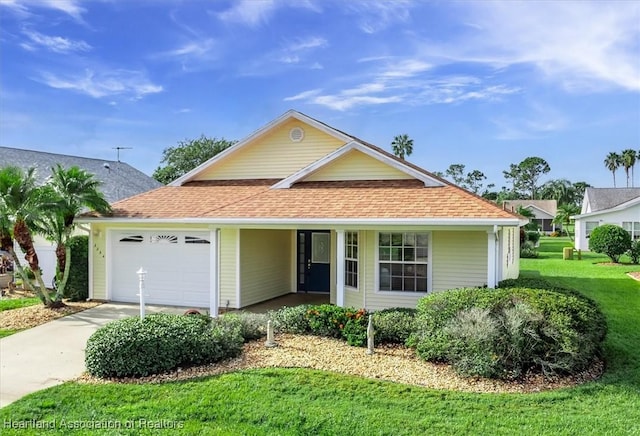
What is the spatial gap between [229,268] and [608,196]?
39.9 metres

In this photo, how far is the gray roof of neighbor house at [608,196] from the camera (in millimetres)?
41444

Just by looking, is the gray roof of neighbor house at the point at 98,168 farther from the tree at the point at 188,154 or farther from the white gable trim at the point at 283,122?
the tree at the point at 188,154

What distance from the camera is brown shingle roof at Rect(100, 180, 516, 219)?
11508 millimetres

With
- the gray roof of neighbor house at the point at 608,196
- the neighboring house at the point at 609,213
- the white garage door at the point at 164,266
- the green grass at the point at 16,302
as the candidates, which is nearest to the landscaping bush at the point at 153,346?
the white garage door at the point at 164,266

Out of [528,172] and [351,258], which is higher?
[528,172]

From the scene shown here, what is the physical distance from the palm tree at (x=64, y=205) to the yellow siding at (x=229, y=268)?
3.68 m

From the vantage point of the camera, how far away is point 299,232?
646 inches

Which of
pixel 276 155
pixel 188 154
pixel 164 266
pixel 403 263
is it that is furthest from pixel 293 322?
pixel 188 154

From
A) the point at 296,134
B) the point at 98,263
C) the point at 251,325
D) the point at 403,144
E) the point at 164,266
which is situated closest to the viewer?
the point at 251,325

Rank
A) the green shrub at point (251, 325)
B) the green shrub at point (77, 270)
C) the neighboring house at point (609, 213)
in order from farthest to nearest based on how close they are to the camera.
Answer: the neighboring house at point (609, 213), the green shrub at point (77, 270), the green shrub at point (251, 325)

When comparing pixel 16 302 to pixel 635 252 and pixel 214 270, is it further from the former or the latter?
pixel 635 252

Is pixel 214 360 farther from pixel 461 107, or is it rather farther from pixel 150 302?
pixel 461 107

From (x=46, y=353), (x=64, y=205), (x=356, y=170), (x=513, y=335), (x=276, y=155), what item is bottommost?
(x=46, y=353)

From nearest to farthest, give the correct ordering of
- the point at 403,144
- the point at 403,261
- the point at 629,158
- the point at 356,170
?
1. the point at 403,261
2. the point at 356,170
3. the point at 403,144
4. the point at 629,158
